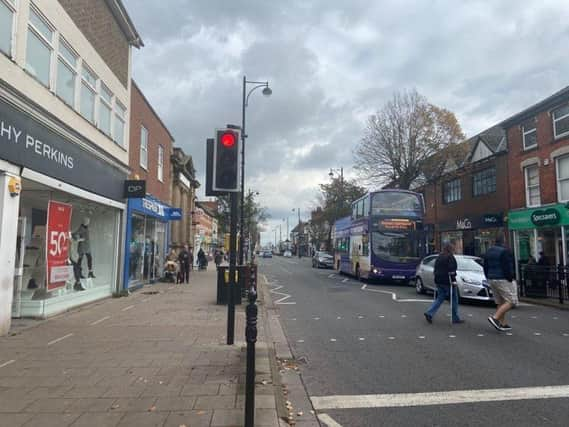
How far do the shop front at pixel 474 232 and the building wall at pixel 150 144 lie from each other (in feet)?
56.4

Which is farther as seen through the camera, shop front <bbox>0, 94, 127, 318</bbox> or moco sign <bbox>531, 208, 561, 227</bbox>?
moco sign <bbox>531, 208, 561, 227</bbox>

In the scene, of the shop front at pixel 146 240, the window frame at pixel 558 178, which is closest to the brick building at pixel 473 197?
the window frame at pixel 558 178

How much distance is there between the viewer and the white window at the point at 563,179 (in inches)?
717

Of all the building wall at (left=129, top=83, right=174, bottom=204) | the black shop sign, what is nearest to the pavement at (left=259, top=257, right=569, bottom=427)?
the black shop sign

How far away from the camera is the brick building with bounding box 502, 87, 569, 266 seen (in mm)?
18344

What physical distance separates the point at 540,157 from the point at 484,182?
5860mm

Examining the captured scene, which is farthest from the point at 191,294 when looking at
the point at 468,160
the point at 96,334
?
the point at 468,160

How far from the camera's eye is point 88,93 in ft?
37.6

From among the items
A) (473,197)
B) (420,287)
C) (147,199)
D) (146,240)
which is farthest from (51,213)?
(473,197)

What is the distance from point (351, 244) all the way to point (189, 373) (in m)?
18.5

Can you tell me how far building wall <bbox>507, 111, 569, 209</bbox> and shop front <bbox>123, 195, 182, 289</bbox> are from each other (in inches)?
664

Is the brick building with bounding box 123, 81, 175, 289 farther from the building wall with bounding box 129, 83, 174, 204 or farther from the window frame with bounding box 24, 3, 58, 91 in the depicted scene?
the window frame with bounding box 24, 3, 58, 91

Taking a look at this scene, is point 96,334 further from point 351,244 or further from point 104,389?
point 351,244

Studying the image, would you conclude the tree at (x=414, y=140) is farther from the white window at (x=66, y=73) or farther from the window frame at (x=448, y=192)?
the white window at (x=66, y=73)
